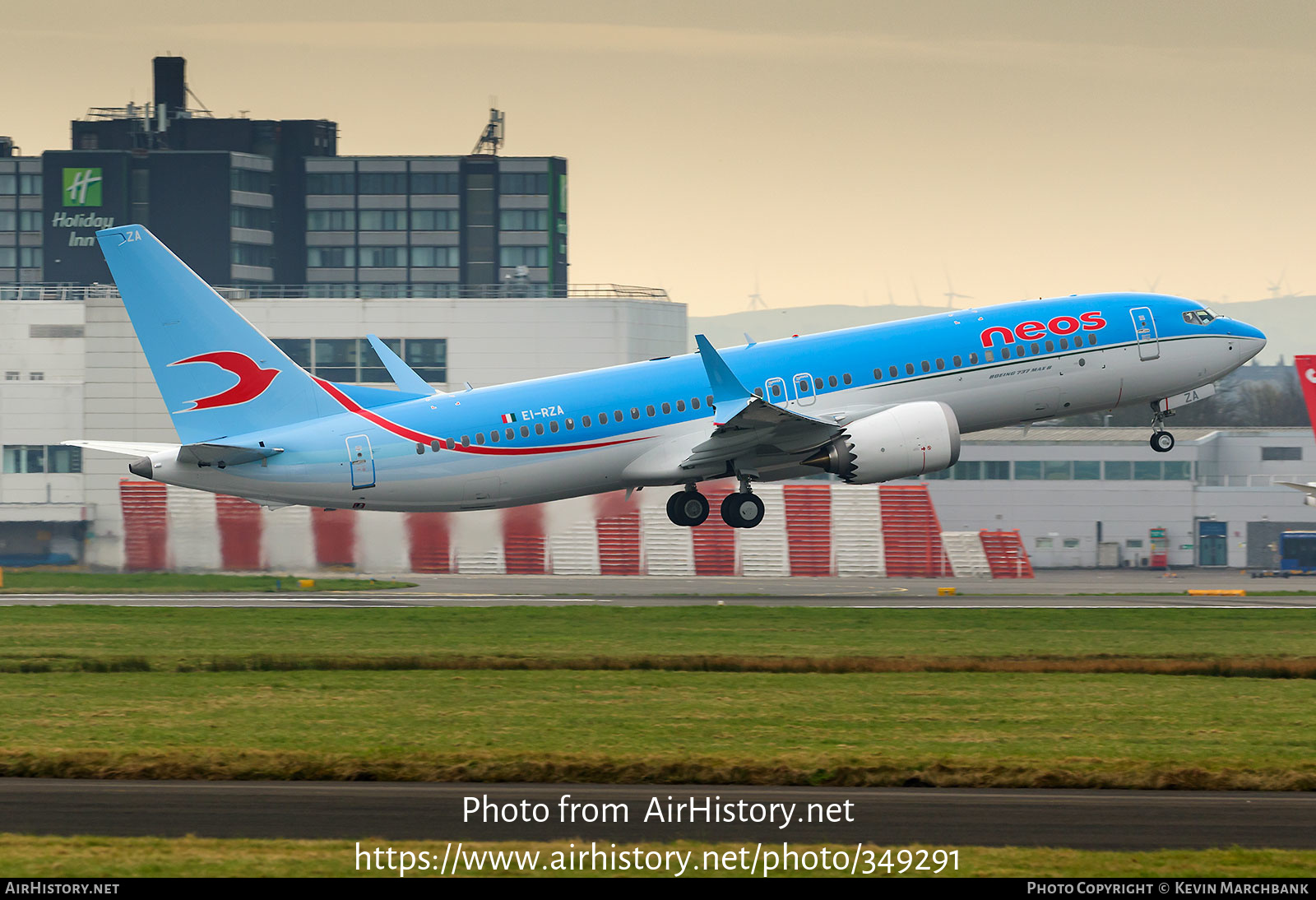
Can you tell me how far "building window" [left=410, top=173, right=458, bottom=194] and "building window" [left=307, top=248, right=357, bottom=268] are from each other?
37.1 ft

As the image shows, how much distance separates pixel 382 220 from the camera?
193875mm

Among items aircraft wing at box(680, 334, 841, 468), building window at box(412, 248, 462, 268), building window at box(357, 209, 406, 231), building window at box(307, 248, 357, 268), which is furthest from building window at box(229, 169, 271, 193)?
aircraft wing at box(680, 334, 841, 468)

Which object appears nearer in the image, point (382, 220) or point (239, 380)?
point (239, 380)

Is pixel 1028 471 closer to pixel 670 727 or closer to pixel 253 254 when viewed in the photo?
pixel 670 727

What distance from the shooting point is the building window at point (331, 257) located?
194625 millimetres

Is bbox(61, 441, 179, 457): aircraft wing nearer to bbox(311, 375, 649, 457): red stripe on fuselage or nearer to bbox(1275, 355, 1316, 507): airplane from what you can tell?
bbox(311, 375, 649, 457): red stripe on fuselage

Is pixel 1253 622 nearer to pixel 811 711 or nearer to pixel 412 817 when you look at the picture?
pixel 811 711

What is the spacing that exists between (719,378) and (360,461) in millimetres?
10991

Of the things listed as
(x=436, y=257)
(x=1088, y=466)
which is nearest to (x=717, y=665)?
(x=1088, y=466)

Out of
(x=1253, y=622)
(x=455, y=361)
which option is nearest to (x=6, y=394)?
(x=455, y=361)

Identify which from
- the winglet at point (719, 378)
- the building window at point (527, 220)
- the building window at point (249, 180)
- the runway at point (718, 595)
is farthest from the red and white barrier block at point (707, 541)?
the building window at point (527, 220)

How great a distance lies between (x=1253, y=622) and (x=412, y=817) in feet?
124

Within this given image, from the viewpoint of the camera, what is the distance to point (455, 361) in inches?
4289

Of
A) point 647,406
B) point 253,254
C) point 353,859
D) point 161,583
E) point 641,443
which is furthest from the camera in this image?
point 253,254
